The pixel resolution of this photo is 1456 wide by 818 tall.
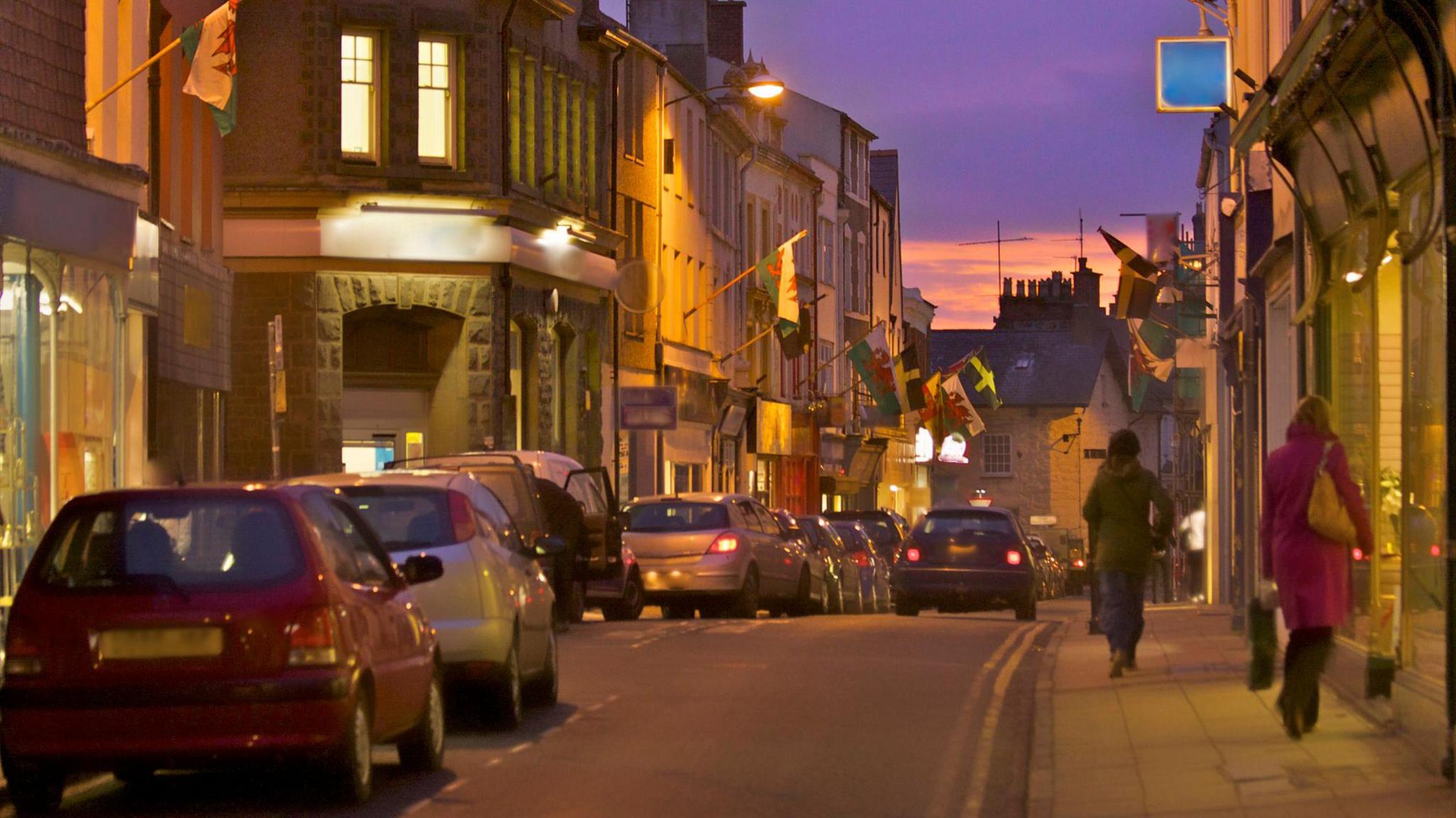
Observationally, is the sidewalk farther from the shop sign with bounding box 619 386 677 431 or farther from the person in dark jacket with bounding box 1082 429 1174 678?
the shop sign with bounding box 619 386 677 431

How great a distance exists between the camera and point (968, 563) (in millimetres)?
30094

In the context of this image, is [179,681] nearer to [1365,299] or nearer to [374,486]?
[374,486]

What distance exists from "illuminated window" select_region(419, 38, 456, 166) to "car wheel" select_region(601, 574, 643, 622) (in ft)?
38.5

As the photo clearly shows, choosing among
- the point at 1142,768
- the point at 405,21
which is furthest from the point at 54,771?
the point at 405,21

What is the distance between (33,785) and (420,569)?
2.38 m

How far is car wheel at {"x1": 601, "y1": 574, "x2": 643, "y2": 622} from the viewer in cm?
2739

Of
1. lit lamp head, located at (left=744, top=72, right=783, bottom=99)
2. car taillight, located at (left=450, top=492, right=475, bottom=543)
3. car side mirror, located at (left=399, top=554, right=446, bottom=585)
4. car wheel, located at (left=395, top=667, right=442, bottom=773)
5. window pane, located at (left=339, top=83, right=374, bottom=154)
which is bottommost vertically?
car wheel, located at (left=395, top=667, right=442, bottom=773)

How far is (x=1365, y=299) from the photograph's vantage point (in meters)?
15.5

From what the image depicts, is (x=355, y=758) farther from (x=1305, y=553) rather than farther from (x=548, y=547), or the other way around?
(x=548, y=547)

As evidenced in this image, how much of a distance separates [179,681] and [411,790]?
1658 mm

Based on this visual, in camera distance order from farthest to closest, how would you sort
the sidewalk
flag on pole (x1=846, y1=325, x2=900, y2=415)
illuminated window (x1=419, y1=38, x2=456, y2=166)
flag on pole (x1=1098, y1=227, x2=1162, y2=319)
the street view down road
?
flag on pole (x1=846, y1=325, x2=900, y2=415), illuminated window (x1=419, y1=38, x2=456, y2=166), flag on pole (x1=1098, y1=227, x2=1162, y2=319), the street view down road, the sidewalk

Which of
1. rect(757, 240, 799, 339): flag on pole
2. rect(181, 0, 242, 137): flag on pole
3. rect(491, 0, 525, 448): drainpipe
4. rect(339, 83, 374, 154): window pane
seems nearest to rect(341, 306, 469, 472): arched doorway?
rect(491, 0, 525, 448): drainpipe

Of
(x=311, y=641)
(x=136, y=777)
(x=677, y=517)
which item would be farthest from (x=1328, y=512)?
(x=677, y=517)

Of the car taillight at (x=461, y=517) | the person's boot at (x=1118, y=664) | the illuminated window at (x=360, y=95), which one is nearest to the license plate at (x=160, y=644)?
the car taillight at (x=461, y=517)
